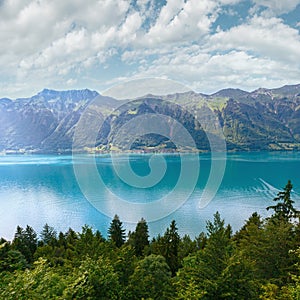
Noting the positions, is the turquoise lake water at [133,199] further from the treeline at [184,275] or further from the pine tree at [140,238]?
the treeline at [184,275]

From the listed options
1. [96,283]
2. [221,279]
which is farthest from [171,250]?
[96,283]

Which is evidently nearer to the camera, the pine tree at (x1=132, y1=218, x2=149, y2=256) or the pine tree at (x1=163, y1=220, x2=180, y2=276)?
the pine tree at (x1=163, y1=220, x2=180, y2=276)

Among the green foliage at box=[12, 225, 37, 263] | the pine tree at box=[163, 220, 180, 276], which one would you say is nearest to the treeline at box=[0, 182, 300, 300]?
the pine tree at box=[163, 220, 180, 276]

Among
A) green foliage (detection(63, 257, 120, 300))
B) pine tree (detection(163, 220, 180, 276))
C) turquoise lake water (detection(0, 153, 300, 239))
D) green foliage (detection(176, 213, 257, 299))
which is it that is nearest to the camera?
green foliage (detection(63, 257, 120, 300))

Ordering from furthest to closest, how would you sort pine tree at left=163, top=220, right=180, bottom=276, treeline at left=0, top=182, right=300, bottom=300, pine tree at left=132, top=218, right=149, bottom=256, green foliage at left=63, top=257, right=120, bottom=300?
pine tree at left=132, top=218, right=149, bottom=256
pine tree at left=163, top=220, right=180, bottom=276
green foliage at left=63, top=257, right=120, bottom=300
treeline at left=0, top=182, right=300, bottom=300

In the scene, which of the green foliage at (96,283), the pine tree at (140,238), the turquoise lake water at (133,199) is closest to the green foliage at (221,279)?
the green foliage at (96,283)

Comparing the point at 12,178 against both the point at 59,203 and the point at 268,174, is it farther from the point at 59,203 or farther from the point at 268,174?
the point at 268,174

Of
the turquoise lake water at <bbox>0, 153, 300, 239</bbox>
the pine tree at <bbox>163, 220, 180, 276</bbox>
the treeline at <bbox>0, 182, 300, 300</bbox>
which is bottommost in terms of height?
the turquoise lake water at <bbox>0, 153, 300, 239</bbox>

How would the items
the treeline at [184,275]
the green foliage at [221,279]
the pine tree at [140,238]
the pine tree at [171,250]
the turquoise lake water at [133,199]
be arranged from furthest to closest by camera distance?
1. the turquoise lake water at [133,199]
2. the pine tree at [140,238]
3. the pine tree at [171,250]
4. the green foliage at [221,279]
5. the treeline at [184,275]

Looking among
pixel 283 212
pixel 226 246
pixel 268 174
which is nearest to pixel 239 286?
pixel 226 246

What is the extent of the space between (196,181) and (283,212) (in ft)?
272

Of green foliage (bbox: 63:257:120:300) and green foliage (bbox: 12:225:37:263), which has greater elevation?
green foliage (bbox: 63:257:120:300)

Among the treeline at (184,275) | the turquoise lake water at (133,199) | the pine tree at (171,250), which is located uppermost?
the treeline at (184,275)

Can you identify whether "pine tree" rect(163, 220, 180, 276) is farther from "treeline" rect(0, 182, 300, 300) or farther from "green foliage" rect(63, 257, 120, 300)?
"green foliage" rect(63, 257, 120, 300)
